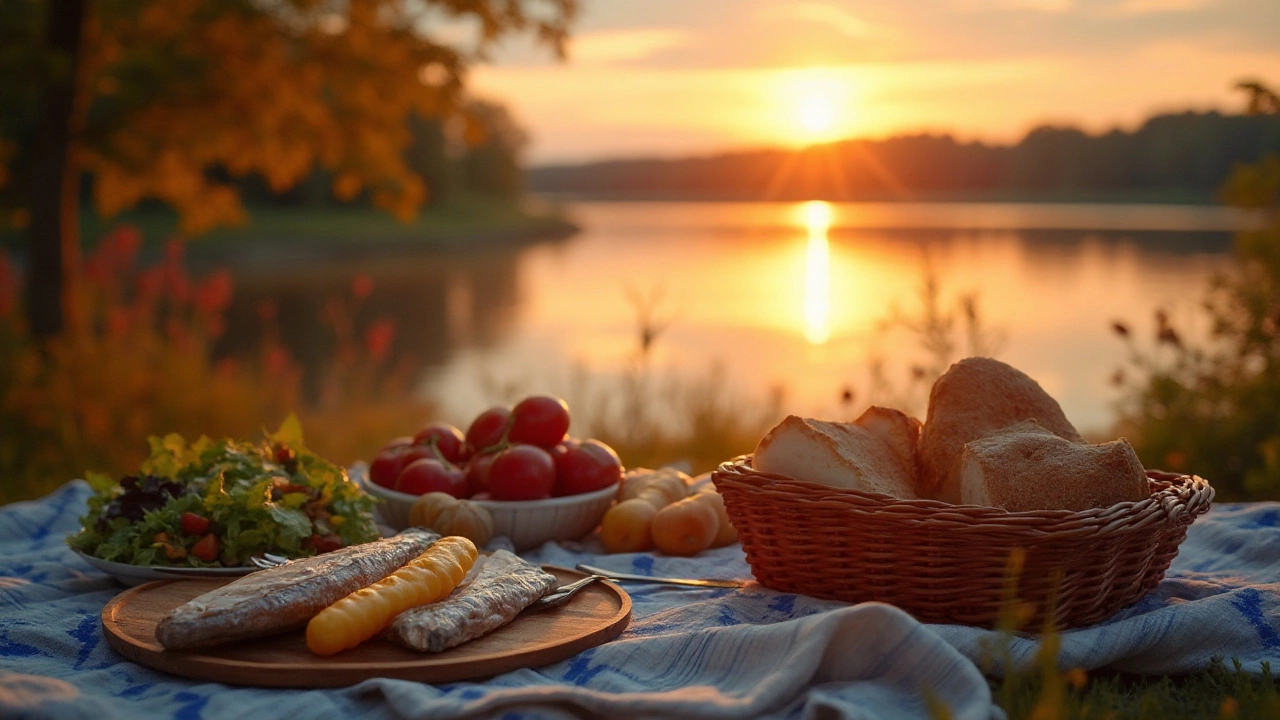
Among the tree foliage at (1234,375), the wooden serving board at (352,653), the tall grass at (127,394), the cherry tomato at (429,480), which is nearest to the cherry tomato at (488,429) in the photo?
the cherry tomato at (429,480)

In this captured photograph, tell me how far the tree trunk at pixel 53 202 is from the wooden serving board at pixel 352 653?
25.2ft

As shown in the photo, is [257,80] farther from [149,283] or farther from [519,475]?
[519,475]

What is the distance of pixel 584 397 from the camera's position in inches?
343

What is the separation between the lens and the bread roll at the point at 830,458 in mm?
2771

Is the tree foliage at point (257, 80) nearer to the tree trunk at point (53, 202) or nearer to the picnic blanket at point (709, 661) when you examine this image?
the tree trunk at point (53, 202)

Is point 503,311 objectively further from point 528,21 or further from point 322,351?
point 528,21

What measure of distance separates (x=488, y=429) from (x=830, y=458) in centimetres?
140

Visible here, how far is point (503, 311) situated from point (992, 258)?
54.5 feet

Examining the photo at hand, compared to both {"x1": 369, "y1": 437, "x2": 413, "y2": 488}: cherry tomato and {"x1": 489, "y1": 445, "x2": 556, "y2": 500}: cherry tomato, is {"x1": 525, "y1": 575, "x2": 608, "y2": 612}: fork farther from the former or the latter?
{"x1": 369, "y1": 437, "x2": 413, "y2": 488}: cherry tomato

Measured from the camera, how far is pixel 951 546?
254 centimetres

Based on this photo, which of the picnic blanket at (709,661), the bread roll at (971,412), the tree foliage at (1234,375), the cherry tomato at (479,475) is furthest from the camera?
the tree foliage at (1234,375)

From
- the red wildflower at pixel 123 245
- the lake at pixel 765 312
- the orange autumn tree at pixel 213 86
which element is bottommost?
the lake at pixel 765 312

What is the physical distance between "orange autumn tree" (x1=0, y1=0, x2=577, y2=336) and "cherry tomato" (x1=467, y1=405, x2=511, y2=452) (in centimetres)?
599

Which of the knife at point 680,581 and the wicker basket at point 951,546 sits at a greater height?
the wicker basket at point 951,546
